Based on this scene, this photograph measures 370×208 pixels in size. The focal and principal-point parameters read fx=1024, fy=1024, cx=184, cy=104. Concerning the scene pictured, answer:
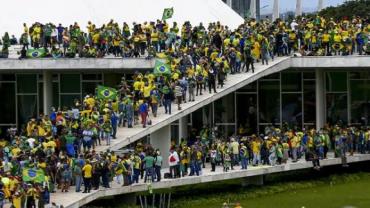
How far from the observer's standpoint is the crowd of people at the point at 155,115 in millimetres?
27438

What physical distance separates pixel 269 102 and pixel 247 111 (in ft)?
3.22

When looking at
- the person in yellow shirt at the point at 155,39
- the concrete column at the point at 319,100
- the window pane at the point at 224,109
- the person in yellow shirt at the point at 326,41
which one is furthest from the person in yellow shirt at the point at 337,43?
the person in yellow shirt at the point at 155,39

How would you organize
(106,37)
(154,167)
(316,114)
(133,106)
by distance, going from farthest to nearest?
1. (316,114)
2. (106,37)
3. (133,106)
4. (154,167)

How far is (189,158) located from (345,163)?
7.27m

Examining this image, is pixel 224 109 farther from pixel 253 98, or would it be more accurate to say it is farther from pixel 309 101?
pixel 309 101

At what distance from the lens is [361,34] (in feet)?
122

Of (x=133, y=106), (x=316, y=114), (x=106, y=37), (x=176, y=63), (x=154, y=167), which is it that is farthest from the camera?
(x=316, y=114)

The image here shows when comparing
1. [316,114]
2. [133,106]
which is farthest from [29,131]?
[316,114]

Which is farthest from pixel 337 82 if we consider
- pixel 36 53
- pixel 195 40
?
pixel 36 53

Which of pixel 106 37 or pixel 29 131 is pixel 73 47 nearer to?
pixel 106 37

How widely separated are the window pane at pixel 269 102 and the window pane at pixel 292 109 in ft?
0.94

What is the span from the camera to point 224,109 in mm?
42219

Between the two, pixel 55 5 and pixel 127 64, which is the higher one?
pixel 55 5

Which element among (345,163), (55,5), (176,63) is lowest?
(345,163)
